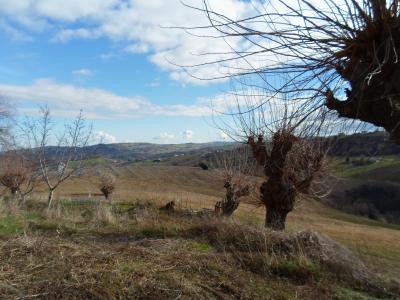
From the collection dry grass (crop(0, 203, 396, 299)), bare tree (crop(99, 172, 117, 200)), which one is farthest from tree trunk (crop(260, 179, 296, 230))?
bare tree (crop(99, 172, 117, 200))

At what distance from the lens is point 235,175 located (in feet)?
61.3

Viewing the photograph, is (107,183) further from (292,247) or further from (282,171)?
(292,247)

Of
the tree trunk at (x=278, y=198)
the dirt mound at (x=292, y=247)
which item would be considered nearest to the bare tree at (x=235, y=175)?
the tree trunk at (x=278, y=198)

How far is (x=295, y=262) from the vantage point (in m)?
6.30

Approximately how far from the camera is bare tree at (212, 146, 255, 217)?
18.3 m

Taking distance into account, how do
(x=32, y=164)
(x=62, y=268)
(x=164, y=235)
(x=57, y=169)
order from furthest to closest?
(x=32, y=164) → (x=57, y=169) → (x=164, y=235) → (x=62, y=268)

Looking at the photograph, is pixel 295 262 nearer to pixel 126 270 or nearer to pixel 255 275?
pixel 255 275

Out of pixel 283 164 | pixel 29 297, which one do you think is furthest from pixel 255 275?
pixel 283 164

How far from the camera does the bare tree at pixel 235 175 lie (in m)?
18.3

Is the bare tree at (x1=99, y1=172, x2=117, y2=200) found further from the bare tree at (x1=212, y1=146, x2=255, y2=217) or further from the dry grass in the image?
the dry grass

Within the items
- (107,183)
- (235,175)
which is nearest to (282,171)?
(235,175)

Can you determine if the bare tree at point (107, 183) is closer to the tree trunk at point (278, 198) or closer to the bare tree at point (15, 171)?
the bare tree at point (15, 171)

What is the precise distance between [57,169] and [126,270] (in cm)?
1774

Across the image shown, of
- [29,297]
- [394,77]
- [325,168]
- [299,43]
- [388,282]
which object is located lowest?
[388,282]
